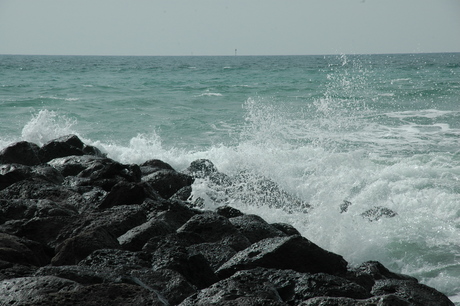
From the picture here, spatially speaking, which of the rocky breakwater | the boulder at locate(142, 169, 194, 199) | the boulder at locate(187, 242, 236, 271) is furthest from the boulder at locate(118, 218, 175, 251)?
the boulder at locate(142, 169, 194, 199)

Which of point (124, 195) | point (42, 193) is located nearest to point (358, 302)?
point (124, 195)

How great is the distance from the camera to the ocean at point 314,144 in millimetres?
6605

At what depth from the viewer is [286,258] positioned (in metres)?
4.15

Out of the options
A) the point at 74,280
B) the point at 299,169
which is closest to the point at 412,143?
the point at 299,169

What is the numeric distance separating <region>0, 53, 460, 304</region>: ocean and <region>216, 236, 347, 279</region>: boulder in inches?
58.7

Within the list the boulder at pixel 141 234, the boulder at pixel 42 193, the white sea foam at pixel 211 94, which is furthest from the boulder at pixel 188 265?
the white sea foam at pixel 211 94

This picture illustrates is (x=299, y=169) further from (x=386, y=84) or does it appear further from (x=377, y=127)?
(x=386, y=84)

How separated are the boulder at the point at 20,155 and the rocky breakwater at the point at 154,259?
64.7 inches

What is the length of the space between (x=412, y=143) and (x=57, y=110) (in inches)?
410

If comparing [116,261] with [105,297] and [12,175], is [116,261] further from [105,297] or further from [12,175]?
[12,175]

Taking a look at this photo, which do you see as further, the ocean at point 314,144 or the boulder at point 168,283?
the ocean at point 314,144

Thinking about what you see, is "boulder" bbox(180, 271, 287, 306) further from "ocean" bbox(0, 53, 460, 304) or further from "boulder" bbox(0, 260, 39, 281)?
"ocean" bbox(0, 53, 460, 304)

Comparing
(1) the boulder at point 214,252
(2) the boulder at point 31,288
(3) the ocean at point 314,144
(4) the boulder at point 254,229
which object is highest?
(2) the boulder at point 31,288

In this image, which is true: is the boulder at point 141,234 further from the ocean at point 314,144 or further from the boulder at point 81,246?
the ocean at point 314,144
